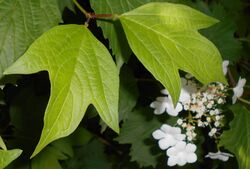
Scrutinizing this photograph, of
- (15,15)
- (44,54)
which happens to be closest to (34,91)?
(15,15)

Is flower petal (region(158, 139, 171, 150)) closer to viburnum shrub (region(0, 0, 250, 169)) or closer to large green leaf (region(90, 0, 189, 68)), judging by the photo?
viburnum shrub (region(0, 0, 250, 169))

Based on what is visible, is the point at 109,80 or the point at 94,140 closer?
the point at 109,80

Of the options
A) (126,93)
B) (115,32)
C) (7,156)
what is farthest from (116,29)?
(126,93)

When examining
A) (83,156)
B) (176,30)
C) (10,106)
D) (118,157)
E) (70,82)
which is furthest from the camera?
(118,157)

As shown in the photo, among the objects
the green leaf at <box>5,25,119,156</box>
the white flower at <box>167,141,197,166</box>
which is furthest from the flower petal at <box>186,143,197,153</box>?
the green leaf at <box>5,25,119,156</box>

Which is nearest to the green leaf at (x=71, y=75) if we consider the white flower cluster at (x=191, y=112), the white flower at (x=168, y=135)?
the white flower cluster at (x=191, y=112)

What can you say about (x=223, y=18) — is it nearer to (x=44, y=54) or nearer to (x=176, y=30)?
(x=176, y=30)

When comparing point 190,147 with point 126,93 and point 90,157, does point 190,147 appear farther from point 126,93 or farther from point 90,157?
point 90,157
